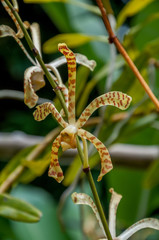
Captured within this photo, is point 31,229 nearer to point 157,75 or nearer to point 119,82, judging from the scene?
point 157,75

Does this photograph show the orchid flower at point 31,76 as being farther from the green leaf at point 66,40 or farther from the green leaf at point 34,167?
the green leaf at point 66,40

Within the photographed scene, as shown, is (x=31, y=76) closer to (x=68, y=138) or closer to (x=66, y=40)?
(x=68, y=138)

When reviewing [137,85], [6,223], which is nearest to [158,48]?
[137,85]

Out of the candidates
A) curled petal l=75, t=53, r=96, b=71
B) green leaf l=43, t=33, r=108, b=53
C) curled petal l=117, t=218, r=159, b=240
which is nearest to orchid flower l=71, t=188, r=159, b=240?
curled petal l=117, t=218, r=159, b=240

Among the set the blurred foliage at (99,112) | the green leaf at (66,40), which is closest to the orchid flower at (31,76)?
the blurred foliage at (99,112)

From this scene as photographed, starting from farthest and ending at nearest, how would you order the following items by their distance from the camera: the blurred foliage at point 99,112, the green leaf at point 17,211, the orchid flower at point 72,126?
the blurred foliage at point 99,112 → the green leaf at point 17,211 → the orchid flower at point 72,126

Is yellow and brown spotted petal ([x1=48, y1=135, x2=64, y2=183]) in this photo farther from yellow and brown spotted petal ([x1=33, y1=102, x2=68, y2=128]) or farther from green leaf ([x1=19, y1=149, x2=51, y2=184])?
green leaf ([x1=19, y1=149, x2=51, y2=184])

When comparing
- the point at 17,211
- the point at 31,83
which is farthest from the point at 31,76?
the point at 17,211
